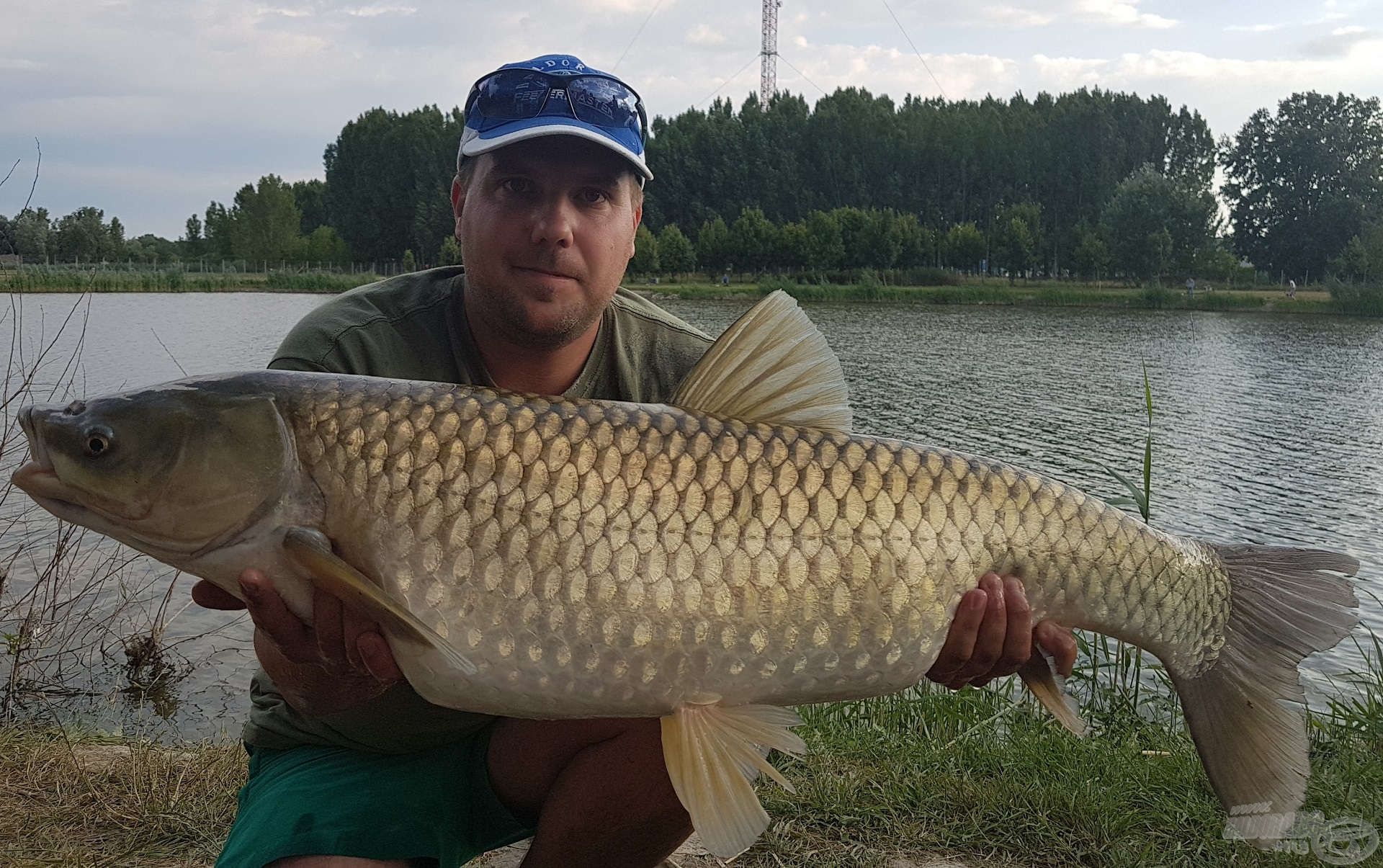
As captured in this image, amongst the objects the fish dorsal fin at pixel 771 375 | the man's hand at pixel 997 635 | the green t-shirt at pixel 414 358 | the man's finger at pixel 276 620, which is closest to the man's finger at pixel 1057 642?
the man's hand at pixel 997 635

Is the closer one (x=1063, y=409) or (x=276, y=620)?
(x=276, y=620)

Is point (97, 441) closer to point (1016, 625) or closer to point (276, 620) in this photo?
point (276, 620)

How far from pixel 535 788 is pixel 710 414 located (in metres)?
0.81

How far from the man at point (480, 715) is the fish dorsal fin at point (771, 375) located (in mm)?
395

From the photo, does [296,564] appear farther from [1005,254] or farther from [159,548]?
[1005,254]

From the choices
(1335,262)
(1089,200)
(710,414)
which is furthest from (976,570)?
(1089,200)

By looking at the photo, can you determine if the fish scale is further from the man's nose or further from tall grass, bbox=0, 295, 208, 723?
tall grass, bbox=0, 295, 208, 723

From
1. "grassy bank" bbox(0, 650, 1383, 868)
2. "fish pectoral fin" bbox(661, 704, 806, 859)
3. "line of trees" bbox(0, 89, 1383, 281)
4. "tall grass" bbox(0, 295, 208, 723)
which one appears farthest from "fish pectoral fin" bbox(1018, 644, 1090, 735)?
"line of trees" bbox(0, 89, 1383, 281)

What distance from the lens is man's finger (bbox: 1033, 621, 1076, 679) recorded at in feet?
5.69

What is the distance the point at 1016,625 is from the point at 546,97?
1.30 metres

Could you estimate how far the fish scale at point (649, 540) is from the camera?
58.4 inches

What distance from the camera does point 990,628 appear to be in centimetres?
166

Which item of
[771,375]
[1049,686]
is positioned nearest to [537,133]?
[771,375]

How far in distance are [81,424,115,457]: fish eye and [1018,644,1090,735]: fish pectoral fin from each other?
145cm
